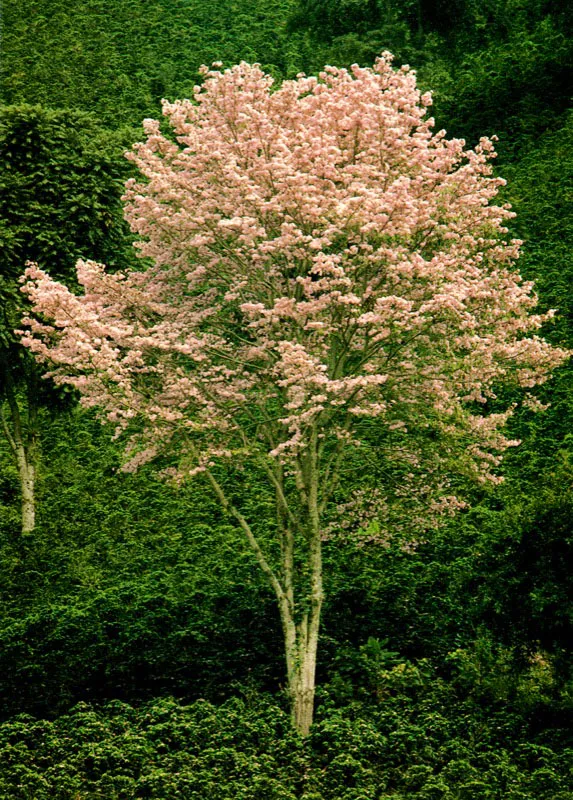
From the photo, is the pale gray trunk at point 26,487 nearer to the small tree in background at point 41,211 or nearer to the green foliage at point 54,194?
the small tree in background at point 41,211

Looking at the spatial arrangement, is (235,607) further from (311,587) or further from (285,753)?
(285,753)

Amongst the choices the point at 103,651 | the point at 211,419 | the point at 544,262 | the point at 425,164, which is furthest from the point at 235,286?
the point at 544,262

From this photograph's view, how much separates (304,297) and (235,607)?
20.0ft

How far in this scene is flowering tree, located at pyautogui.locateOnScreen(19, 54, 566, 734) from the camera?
1395cm

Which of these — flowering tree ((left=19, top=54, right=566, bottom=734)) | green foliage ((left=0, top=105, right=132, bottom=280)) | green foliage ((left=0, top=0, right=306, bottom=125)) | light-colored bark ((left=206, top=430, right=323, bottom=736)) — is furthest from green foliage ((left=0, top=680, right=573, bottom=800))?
green foliage ((left=0, top=0, right=306, bottom=125))

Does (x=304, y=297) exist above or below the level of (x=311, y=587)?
above

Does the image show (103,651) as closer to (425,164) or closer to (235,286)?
(235,286)

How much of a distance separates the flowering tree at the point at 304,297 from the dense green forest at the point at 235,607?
1672mm

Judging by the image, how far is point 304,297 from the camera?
15508 millimetres

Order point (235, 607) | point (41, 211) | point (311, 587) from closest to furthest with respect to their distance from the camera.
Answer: point (311, 587) → point (235, 607) → point (41, 211)

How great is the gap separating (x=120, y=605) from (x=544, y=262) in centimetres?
1478

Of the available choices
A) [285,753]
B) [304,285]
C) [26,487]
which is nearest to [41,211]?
[26,487]

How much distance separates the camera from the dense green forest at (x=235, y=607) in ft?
42.3

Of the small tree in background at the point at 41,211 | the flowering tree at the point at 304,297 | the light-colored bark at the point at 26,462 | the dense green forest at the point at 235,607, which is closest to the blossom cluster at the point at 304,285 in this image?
the flowering tree at the point at 304,297
